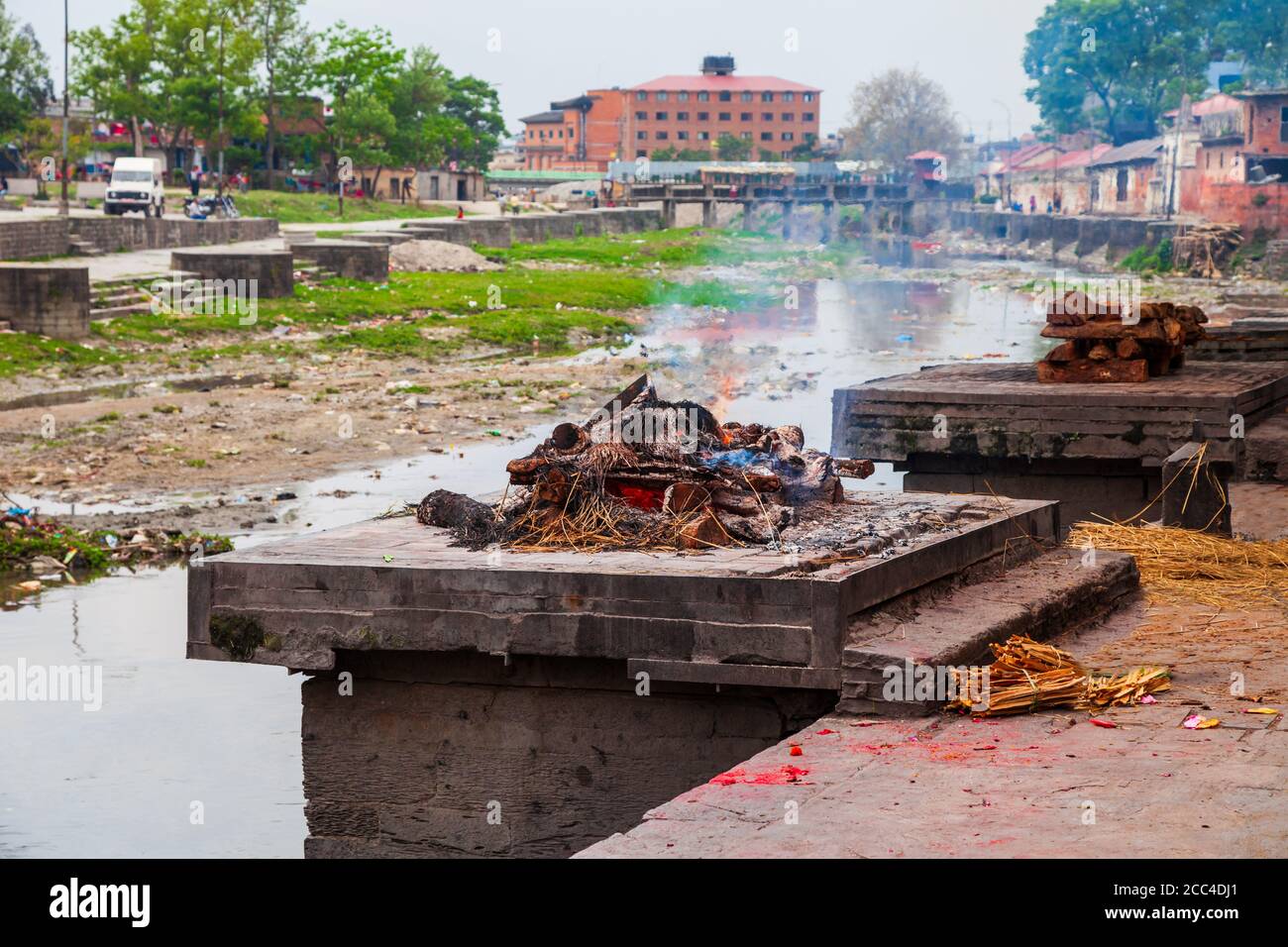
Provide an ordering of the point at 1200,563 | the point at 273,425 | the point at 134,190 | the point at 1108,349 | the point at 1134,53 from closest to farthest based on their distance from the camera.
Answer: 1. the point at 1200,563
2. the point at 1108,349
3. the point at 273,425
4. the point at 134,190
5. the point at 1134,53

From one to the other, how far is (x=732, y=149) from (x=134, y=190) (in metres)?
Result: 98.5

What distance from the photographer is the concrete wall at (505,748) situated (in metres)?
7.17

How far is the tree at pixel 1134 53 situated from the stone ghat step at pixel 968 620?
99354 millimetres

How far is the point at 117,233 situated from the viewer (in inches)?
1486

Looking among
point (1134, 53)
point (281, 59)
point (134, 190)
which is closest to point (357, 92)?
point (281, 59)

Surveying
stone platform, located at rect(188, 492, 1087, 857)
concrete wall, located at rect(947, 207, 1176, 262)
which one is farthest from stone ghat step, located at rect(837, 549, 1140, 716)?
concrete wall, located at rect(947, 207, 1176, 262)

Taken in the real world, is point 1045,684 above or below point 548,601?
below

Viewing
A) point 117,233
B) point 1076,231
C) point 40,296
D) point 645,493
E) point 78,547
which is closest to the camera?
point 645,493

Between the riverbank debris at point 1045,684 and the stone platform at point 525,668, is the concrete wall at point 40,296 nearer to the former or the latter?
the stone platform at point 525,668

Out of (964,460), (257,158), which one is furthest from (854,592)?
(257,158)

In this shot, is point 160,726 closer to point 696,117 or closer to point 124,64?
point 124,64

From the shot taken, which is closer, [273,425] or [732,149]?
[273,425]

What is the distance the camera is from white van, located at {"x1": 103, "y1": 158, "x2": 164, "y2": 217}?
4878 cm
